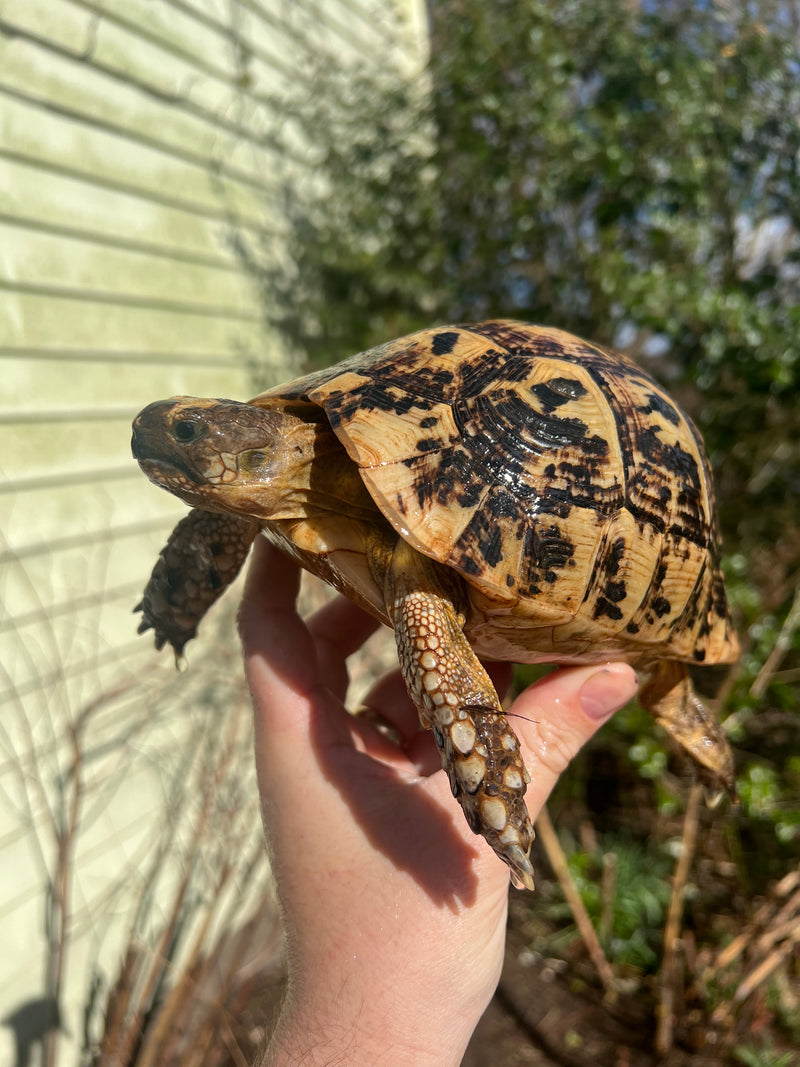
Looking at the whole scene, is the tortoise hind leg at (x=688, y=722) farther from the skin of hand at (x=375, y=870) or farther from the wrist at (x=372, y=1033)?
the wrist at (x=372, y=1033)

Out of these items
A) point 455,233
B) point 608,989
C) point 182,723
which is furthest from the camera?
point 455,233

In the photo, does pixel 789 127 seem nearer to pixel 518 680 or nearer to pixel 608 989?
pixel 518 680

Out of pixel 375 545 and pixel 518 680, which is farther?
pixel 518 680

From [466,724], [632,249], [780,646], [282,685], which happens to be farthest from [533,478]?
[632,249]

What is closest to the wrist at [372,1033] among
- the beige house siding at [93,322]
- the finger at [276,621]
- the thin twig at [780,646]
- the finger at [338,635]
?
the finger at [276,621]

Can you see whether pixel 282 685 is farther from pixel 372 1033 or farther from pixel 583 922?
pixel 583 922

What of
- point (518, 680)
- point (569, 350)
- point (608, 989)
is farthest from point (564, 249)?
point (608, 989)

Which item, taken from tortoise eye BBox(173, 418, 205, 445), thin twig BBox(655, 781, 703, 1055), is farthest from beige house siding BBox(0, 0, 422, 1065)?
thin twig BBox(655, 781, 703, 1055)
